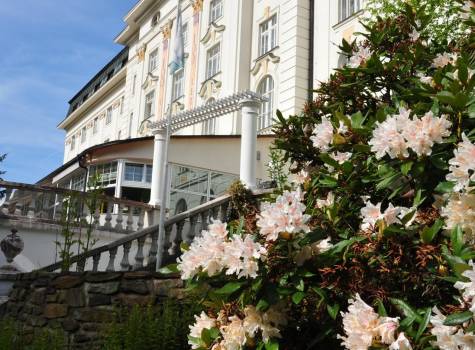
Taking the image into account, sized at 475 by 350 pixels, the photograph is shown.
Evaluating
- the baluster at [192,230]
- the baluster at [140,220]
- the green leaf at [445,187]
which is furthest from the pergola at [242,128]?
the green leaf at [445,187]

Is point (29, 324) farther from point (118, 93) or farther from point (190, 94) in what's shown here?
point (118, 93)

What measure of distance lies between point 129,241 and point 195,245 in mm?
6208

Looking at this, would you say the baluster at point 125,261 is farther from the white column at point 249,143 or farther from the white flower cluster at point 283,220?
the white flower cluster at point 283,220

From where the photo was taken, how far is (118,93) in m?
37.6

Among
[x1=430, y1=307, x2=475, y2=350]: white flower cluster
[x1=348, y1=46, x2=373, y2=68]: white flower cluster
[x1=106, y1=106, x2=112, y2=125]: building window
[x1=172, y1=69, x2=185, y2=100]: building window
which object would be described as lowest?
[x1=430, y1=307, x2=475, y2=350]: white flower cluster

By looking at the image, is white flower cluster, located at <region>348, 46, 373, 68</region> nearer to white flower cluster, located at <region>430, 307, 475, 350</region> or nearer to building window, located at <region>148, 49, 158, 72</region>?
white flower cluster, located at <region>430, 307, 475, 350</region>

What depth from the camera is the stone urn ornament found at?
9320 mm

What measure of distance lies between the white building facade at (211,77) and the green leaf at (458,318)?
902cm

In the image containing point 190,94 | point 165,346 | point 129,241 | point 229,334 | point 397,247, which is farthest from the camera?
point 190,94

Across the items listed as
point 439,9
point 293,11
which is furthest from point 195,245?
point 293,11

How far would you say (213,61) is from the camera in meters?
23.6

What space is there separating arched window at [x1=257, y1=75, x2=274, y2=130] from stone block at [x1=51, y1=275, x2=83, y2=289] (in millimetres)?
12926

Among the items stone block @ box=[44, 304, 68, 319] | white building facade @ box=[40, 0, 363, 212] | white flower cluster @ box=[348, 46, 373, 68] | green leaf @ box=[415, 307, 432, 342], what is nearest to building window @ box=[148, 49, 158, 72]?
white building facade @ box=[40, 0, 363, 212]

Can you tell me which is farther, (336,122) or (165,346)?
(165,346)
